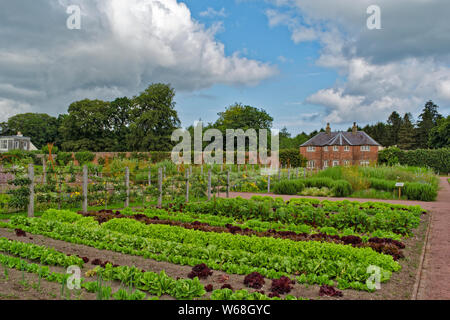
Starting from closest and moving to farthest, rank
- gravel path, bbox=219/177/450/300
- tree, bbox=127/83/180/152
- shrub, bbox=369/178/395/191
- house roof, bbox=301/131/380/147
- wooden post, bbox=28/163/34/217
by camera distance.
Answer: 1. gravel path, bbox=219/177/450/300
2. wooden post, bbox=28/163/34/217
3. shrub, bbox=369/178/395/191
4. house roof, bbox=301/131/380/147
5. tree, bbox=127/83/180/152

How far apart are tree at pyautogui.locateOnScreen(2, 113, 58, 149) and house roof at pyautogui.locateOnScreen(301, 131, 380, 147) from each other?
Result: 1955 inches

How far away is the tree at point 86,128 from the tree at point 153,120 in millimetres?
5116

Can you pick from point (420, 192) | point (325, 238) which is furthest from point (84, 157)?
point (325, 238)

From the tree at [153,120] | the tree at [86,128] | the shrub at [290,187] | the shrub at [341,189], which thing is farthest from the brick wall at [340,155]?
the tree at [86,128]

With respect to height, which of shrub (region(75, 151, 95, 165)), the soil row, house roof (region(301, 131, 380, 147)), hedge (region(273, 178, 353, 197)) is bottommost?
the soil row

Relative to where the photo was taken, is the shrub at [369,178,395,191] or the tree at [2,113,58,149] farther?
the tree at [2,113,58,149]

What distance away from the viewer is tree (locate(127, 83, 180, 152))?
47.9m

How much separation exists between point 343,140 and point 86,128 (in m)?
37.7

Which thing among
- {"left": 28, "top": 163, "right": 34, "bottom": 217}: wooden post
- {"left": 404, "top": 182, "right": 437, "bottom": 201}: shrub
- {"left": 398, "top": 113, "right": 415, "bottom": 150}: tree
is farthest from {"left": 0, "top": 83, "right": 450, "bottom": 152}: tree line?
{"left": 28, "top": 163, "right": 34, "bottom": 217}: wooden post

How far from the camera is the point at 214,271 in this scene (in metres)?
5.20

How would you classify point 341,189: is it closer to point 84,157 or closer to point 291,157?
point 291,157

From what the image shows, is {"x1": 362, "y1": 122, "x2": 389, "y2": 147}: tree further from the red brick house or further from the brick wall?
the brick wall

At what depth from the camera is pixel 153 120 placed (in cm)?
4866

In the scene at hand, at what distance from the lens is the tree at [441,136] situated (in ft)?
157
